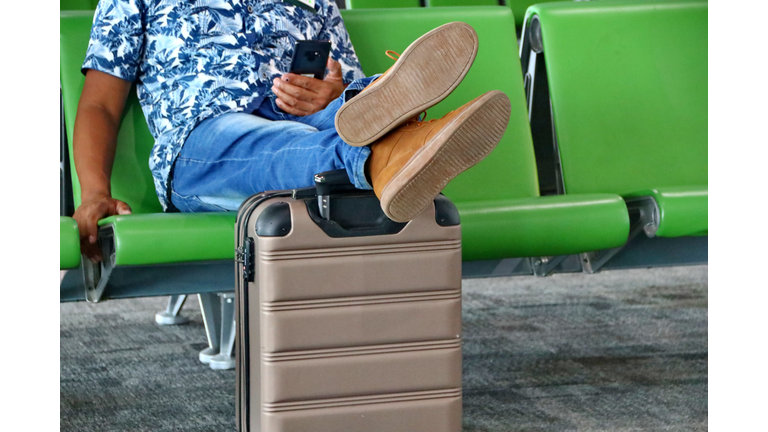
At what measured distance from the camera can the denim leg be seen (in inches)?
44.4

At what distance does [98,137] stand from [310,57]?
17.9 inches

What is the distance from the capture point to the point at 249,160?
1.33 metres

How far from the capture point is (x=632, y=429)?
134 cm

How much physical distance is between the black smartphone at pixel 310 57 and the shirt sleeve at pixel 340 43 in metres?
0.17

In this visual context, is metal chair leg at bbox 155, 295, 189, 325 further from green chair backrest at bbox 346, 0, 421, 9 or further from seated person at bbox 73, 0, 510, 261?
green chair backrest at bbox 346, 0, 421, 9

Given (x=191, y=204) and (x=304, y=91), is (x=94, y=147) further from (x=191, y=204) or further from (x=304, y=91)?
(x=304, y=91)

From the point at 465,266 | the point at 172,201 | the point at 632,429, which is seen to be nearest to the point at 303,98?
the point at 172,201

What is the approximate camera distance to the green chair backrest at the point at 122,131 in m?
1.59

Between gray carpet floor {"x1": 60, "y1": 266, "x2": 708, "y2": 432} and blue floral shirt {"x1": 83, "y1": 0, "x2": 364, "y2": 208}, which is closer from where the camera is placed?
gray carpet floor {"x1": 60, "y1": 266, "x2": 708, "y2": 432}

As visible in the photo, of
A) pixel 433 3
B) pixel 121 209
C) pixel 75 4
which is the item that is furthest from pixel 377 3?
pixel 121 209

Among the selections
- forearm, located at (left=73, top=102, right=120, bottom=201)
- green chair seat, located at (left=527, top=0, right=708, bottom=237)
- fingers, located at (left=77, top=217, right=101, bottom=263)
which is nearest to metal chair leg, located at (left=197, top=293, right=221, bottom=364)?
forearm, located at (left=73, top=102, right=120, bottom=201)

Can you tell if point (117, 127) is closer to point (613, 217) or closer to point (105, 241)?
point (105, 241)

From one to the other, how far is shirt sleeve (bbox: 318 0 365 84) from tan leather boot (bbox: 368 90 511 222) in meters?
0.72

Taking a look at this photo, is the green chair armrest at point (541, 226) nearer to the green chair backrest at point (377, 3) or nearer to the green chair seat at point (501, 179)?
the green chair seat at point (501, 179)
